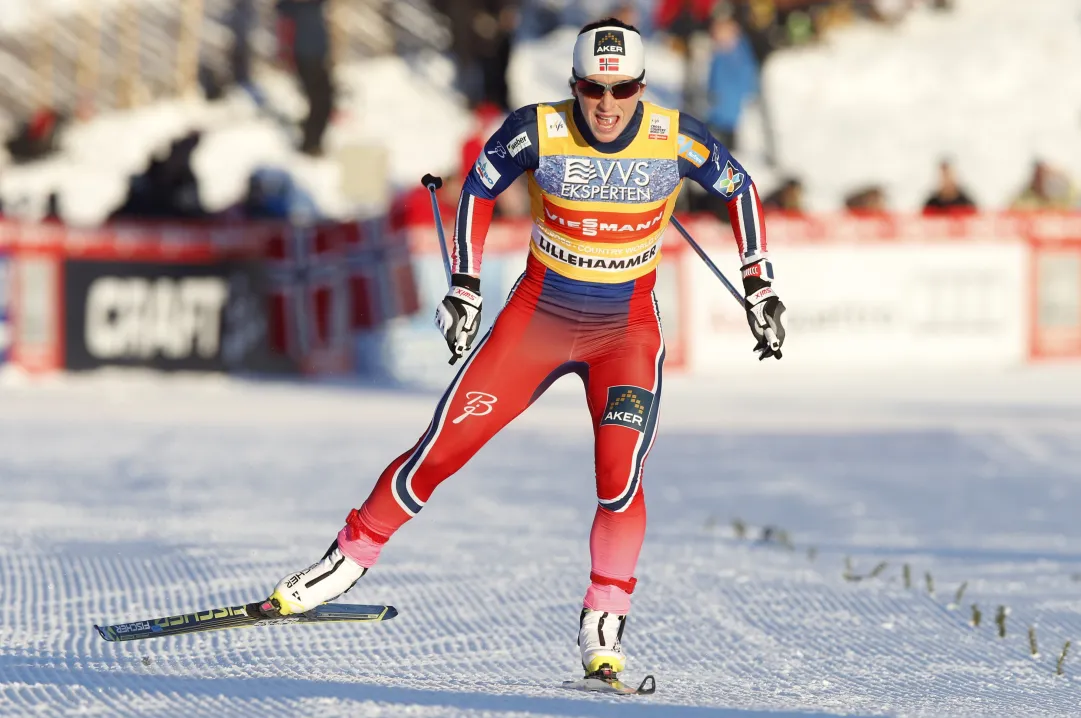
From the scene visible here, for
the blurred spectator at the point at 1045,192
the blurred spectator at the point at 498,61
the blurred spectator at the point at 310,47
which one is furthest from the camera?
the blurred spectator at the point at 498,61

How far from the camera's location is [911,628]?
5406 millimetres

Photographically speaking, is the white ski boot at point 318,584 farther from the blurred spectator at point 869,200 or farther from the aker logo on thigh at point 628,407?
the blurred spectator at point 869,200

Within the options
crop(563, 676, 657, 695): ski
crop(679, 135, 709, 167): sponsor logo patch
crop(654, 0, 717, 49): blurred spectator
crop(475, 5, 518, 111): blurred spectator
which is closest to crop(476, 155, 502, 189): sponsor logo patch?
crop(679, 135, 709, 167): sponsor logo patch

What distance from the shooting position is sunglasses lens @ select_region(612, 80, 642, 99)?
4594 millimetres

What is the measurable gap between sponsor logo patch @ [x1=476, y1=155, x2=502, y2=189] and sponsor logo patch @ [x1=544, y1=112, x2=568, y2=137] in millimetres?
229

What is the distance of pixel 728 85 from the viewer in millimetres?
15039

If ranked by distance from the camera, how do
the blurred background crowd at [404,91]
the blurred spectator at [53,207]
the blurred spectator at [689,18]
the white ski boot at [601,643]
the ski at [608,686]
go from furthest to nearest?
the blurred background crowd at [404,91] < the blurred spectator at [689,18] < the blurred spectator at [53,207] < the white ski boot at [601,643] < the ski at [608,686]

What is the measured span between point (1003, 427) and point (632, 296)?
6.82 m

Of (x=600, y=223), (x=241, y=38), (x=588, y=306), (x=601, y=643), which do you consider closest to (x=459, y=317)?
(x=588, y=306)

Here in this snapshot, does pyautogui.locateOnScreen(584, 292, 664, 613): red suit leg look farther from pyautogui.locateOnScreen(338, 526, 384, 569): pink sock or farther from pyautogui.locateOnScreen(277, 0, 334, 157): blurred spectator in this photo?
pyautogui.locateOnScreen(277, 0, 334, 157): blurred spectator

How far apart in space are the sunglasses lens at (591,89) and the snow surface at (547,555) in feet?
5.81

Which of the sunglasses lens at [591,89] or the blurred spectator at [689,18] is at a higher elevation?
the blurred spectator at [689,18]

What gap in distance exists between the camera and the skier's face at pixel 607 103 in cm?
459

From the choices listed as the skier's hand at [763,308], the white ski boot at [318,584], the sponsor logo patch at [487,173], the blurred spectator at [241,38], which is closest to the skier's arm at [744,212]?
the skier's hand at [763,308]
